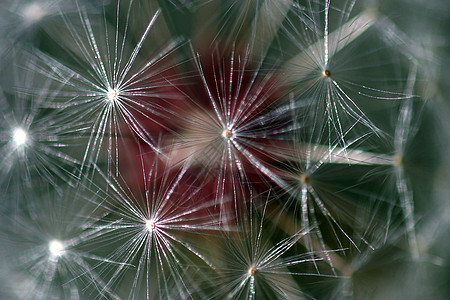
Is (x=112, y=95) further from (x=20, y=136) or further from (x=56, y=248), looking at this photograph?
(x=56, y=248)

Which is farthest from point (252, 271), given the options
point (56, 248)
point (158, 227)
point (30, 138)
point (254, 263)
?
point (30, 138)

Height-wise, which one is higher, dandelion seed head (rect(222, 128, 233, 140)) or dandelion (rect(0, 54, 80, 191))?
dandelion (rect(0, 54, 80, 191))

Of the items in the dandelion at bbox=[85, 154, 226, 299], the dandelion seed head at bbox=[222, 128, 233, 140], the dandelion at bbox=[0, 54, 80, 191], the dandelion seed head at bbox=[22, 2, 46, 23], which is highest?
the dandelion seed head at bbox=[22, 2, 46, 23]

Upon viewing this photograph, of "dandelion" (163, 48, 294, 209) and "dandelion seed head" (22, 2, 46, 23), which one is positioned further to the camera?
"dandelion seed head" (22, 2, 46, 23)

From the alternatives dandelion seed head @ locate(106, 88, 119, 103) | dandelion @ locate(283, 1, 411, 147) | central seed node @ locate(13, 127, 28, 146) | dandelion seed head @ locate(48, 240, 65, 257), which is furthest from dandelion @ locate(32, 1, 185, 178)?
dandelion @ locate(283, 1, 411, 147)

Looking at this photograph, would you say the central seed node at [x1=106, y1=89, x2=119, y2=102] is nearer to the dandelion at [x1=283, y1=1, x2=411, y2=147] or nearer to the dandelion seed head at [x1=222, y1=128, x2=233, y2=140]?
the dandelion seed head at [x1=222, y1=128, x2=233, y2=140]

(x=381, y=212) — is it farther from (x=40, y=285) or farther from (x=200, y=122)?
(x=40, y=285)

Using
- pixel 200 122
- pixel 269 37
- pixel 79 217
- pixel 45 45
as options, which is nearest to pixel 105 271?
pixel 79 217
